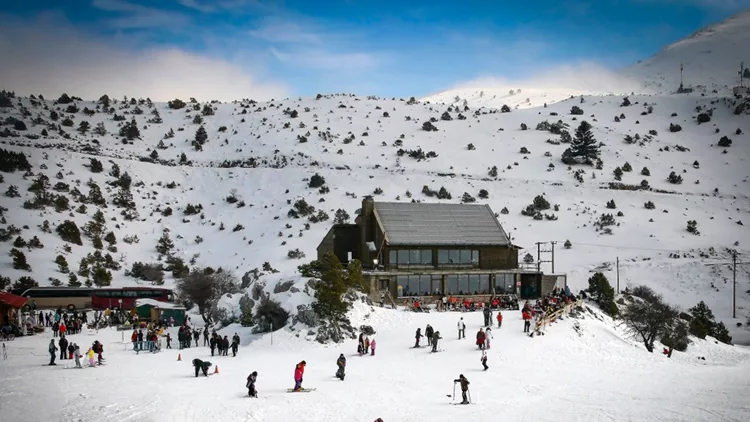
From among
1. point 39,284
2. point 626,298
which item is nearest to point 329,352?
point 626,298

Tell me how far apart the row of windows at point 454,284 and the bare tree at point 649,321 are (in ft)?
28.4

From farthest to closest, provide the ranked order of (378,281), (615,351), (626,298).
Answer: (626,298)
(378,281)
(615,351)

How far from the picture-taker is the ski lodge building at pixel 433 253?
152 ft

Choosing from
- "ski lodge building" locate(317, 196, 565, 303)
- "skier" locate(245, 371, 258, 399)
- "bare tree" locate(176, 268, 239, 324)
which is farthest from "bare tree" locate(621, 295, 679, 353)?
"bare tree" locate(176, 268, 239, 324)

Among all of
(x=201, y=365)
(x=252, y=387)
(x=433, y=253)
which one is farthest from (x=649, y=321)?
(x=201, y=365)

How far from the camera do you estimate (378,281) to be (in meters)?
45.0

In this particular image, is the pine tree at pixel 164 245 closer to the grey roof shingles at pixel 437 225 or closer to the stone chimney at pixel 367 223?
the stone chimney at pixel 367 223

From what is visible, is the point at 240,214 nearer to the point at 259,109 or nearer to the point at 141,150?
the point at 141,150

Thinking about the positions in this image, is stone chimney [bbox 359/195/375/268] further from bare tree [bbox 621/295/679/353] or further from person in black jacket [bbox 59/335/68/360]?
person in black jacket [bbox 59/335/68/360]

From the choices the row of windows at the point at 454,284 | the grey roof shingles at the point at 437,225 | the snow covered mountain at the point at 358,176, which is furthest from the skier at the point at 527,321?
the snow covered mountain at the point at 358,176

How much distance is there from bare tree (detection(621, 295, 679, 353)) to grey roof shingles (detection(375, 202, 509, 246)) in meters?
10.2

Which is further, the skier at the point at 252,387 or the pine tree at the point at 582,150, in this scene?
the pine tree at the point at 582,150

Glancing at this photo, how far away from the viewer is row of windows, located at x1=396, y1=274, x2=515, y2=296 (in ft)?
152

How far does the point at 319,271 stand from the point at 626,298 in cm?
2766
